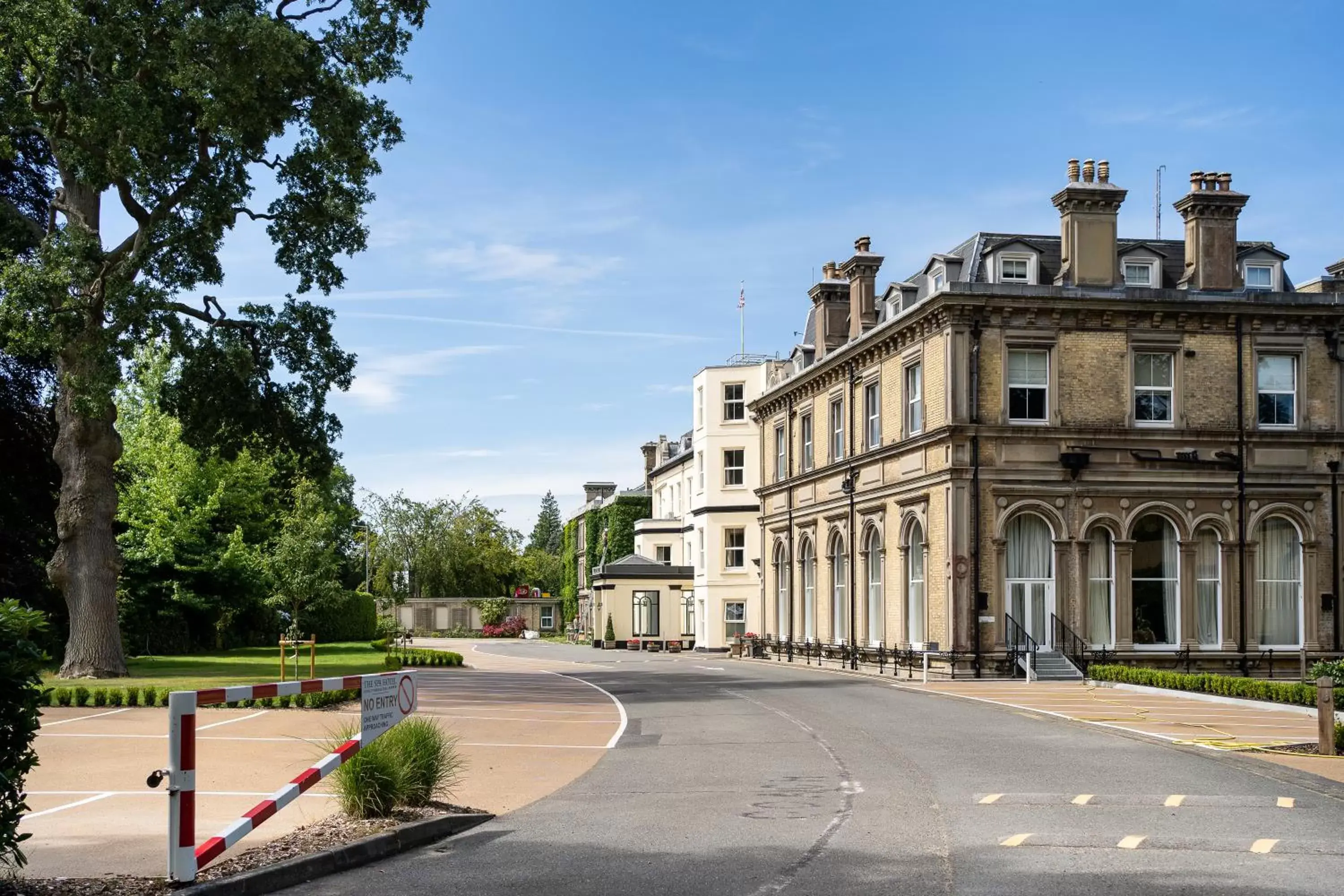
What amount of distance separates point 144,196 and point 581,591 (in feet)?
175

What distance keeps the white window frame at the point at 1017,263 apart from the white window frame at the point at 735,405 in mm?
27147

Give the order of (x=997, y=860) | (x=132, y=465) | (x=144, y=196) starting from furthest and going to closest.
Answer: (x=132, y=465) < (x=144, y=196) < (x=997, y=860)

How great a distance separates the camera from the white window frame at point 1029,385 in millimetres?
35031

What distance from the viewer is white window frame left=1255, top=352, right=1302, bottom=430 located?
35.9 metres

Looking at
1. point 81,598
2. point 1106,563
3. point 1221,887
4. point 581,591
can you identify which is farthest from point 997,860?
point 581,591

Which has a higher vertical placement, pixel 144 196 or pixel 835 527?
pixel 144 196

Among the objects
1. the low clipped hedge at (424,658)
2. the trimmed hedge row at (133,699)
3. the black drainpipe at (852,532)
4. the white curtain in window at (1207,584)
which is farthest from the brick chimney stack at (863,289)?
the trimmed hedge row at (133,699)

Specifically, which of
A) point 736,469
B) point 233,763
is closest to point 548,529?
point 736,469

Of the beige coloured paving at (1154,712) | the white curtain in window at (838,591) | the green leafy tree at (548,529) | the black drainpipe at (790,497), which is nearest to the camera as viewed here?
the beige coloured paving at (1154,712)

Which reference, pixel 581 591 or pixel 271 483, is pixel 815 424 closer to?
pixel 271 483

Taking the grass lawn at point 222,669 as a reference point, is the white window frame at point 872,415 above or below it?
above

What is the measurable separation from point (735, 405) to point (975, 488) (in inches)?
1126

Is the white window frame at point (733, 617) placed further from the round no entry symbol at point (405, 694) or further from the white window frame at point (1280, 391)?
the round no entry symbol at point (405, 694)

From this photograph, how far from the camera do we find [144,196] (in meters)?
29.0
